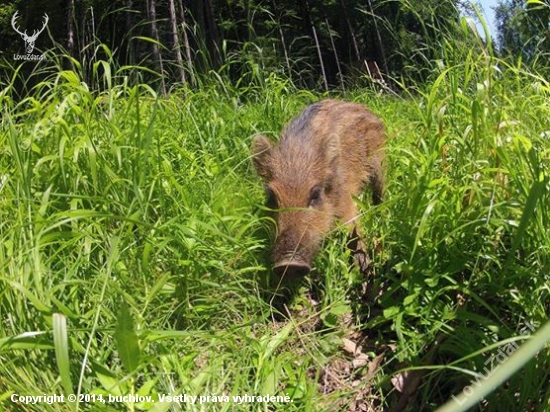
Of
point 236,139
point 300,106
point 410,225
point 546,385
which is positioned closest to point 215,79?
point 300,106

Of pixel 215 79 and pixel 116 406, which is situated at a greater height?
pixel 215 79

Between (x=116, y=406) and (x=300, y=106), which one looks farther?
(x=300, y=106)

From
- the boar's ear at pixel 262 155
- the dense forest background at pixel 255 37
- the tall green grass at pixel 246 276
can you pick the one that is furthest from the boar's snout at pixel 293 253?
the dense forest background at pixel 255 37

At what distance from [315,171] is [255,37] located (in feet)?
7.05

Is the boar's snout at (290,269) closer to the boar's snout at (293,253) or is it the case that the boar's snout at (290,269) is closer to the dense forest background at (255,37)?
the boar's snout at (293,253)

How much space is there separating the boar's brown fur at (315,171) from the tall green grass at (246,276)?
14 centimetres

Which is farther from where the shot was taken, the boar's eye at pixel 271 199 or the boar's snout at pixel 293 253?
the boar's eye at pixel 271 199

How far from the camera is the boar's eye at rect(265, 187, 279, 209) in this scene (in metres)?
3.30

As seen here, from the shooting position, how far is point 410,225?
2.52 m

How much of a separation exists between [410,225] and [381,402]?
77 centimetres

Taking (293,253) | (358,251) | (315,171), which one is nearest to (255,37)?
(315,171)

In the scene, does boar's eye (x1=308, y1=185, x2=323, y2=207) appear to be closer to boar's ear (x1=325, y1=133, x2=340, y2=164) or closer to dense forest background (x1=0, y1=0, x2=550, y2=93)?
boar's ear (x1=325, y1=133, x2=340, y2=164)

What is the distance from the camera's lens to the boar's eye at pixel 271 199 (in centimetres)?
330

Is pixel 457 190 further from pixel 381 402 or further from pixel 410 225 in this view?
pixel 381 402
